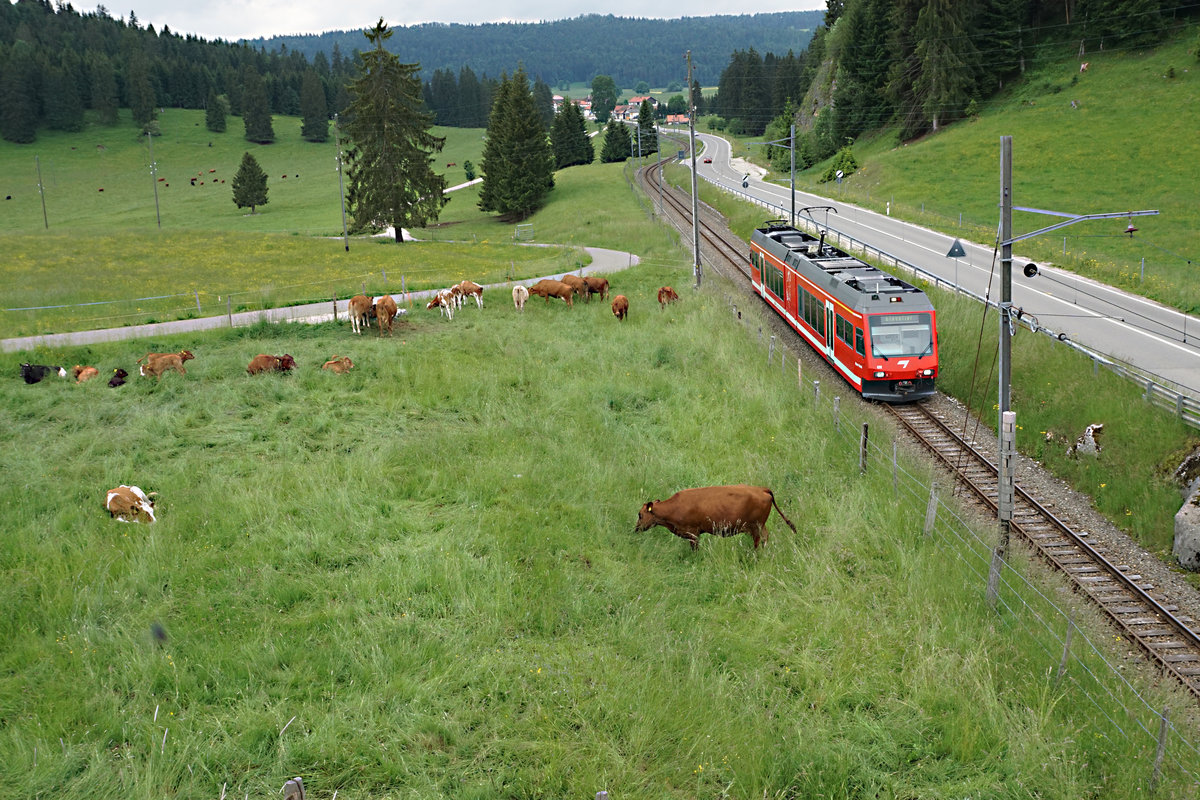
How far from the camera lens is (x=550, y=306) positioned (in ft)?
115

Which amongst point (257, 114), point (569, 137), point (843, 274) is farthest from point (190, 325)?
point (257, 114)

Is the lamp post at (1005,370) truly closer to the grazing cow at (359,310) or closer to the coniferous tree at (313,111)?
the grazing cow at (359,310)

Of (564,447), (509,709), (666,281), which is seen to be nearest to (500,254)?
(666,281)

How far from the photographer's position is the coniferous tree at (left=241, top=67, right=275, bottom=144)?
144 metres

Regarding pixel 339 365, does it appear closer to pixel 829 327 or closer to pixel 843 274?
pixel 829 327

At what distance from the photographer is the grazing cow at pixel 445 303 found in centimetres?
3225

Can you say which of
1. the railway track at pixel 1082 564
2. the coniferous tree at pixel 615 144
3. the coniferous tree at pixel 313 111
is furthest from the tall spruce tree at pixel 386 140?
the coniferous tree at pixel 313 111

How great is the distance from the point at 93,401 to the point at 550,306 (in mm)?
17810

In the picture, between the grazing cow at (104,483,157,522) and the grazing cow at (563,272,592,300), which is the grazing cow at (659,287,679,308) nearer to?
the grazing cow at (563,272,592,300)

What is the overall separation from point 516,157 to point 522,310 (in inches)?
2042

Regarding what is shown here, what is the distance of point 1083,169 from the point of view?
5797cm

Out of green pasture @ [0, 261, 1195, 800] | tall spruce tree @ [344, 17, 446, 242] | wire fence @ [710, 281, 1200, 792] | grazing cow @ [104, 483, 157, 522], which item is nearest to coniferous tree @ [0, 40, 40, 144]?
tall spruce tree @ [344, 17, 446, 242]

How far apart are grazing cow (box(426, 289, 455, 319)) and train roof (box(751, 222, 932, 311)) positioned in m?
13.1

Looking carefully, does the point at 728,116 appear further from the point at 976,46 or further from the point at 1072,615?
the point at 1072,615
